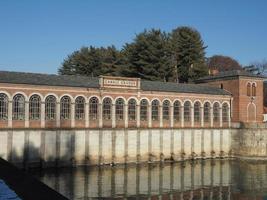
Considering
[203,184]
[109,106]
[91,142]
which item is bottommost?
[203,184]

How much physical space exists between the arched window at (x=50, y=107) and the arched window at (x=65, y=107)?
0.78 meters

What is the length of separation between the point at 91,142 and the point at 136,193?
1336cm

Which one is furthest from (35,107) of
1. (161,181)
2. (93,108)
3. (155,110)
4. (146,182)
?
(155,110)

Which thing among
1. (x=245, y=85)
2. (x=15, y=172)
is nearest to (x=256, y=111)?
(x=245, y=85)

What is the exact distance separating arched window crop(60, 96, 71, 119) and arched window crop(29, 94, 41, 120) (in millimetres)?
2393

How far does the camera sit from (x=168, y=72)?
68.2 m

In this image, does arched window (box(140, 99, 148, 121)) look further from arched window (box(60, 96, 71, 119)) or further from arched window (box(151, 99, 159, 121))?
arched window (box(60, 96, 71, 119))

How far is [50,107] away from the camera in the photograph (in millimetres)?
41094

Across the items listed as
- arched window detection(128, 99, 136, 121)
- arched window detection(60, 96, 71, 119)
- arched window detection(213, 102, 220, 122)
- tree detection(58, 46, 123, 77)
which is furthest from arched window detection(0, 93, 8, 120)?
tree detection(58, 46, 123, 77)

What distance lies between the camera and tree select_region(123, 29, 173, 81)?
67.2 metres

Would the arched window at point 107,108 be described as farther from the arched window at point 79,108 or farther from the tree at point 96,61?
the tree at point 96,61

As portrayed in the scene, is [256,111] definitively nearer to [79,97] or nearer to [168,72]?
[168,72]

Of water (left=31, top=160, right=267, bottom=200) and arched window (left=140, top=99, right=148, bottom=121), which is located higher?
arched window (left=140, top=99, right=148, bottom=121)

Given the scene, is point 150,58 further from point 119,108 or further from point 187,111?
point 119,108
